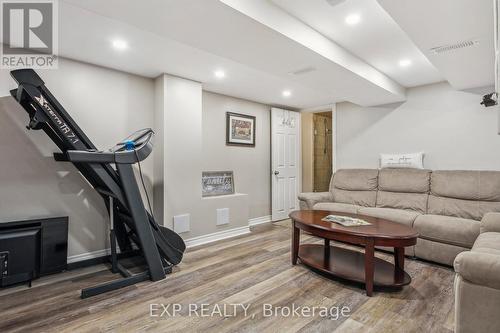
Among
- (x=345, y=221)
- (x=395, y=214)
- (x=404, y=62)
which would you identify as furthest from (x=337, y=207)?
(x=404, y=62)

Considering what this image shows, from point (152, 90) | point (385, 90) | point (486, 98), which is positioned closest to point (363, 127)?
point (385, 90)

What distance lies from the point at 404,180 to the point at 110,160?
3.87 metres

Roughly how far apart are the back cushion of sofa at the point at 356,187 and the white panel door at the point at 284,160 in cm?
103

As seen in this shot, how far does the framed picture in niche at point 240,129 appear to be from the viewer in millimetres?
4340

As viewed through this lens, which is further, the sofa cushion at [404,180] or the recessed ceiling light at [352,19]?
the sofa cushion at [404,180]

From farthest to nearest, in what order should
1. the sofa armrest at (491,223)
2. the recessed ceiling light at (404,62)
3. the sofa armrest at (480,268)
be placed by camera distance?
the recessed ceiling light at (404,62) → the sofa armrest at (491,223) → the sofa armrest at (480,268)

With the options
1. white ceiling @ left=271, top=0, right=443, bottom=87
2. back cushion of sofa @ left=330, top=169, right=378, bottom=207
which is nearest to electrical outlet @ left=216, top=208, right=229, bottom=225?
back cushion of sofa @ left=330, top=169, right=378, bottom=207

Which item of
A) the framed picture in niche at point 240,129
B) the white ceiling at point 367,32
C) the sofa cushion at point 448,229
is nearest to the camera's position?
the white ceiling at point 367,32

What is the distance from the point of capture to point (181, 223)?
3402 millimetres

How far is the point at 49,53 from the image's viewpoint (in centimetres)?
267

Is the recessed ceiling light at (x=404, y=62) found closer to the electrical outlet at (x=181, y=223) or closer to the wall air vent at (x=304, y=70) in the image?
the wall air vent at (x=304, y=70)

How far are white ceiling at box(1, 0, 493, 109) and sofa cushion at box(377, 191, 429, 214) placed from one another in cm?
154

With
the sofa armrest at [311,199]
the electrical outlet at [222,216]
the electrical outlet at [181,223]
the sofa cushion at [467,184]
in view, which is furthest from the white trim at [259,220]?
the sofa cushion at [467,184]

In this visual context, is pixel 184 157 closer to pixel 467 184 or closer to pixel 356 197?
pixel 356 197
